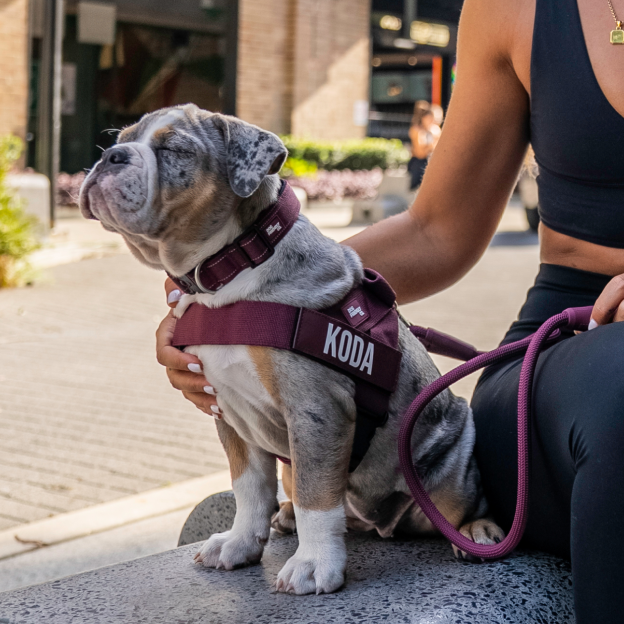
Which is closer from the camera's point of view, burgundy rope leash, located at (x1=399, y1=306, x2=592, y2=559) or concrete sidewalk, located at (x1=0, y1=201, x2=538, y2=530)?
burgundy rope leash, located at (x1=399, y1=306, x2=592, y2=559)

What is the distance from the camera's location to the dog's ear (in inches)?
74.5

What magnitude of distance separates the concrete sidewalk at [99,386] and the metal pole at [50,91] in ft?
7.53

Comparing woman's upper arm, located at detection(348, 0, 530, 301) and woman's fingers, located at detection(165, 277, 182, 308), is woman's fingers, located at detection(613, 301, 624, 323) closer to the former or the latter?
woman's upper arm, located at detection(348, 0, 530, 301)

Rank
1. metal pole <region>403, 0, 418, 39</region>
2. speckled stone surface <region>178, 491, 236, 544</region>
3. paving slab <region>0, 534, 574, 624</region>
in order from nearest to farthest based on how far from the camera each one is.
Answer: paving slab <region>0, 534, 574, 624</region> → speckled stone surface <region>178, 491, 236, 544</region> → metal pole <region>403, 0, 418, 39</region>

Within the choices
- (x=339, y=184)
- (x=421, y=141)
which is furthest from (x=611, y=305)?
(x=339, y=184)

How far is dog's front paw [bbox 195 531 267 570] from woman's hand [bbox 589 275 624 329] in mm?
968

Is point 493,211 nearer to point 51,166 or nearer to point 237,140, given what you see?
point 237,140

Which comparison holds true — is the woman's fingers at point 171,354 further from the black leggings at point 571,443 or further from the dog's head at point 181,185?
the black leggings at point 571,443

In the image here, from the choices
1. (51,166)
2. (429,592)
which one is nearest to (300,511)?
(429,592)

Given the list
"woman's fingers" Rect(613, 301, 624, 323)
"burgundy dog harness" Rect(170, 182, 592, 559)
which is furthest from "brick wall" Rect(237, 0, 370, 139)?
"woman's fingers" Rect(613, 301, 624, 323)

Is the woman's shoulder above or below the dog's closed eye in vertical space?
above

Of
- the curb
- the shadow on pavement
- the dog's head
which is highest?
the dog's head

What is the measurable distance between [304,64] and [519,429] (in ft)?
64.3

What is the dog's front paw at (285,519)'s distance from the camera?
2354 mm
